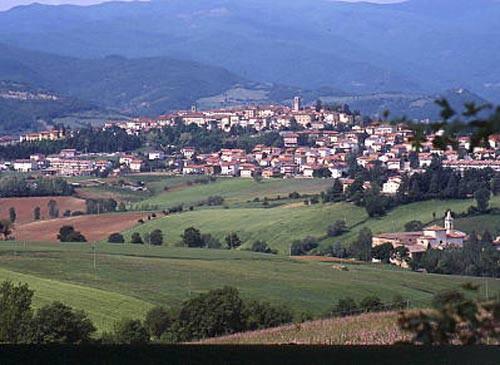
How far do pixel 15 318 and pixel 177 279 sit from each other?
11901 millimetres

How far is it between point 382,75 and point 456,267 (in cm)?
13723

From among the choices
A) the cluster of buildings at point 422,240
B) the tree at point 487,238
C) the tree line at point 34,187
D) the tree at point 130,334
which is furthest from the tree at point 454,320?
the tree line at point 34,187

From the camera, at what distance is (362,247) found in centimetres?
2512

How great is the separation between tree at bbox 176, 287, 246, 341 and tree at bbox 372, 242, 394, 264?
16668mm

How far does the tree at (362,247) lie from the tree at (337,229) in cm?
213

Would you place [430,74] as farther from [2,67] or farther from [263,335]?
[263,335]

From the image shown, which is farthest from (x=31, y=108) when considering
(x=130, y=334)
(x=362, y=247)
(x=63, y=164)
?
(x=130, y=334)

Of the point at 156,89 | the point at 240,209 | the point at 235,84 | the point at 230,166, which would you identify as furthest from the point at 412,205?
the point at 235,84

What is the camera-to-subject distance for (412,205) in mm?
31891

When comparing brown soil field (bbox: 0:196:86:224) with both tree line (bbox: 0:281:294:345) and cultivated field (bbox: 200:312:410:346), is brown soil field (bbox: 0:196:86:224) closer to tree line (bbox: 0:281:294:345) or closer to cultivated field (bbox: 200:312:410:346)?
tree line (bbox: 0:281:294:345)

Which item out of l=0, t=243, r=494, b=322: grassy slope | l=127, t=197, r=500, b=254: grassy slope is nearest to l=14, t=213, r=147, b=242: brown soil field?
l=127, t=197, r=500, b=254: grassy slope

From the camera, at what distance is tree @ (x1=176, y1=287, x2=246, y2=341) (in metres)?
6.21

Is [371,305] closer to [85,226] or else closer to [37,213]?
[85,226]

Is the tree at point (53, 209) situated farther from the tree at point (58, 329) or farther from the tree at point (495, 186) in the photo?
the tree at point (58, 329)
